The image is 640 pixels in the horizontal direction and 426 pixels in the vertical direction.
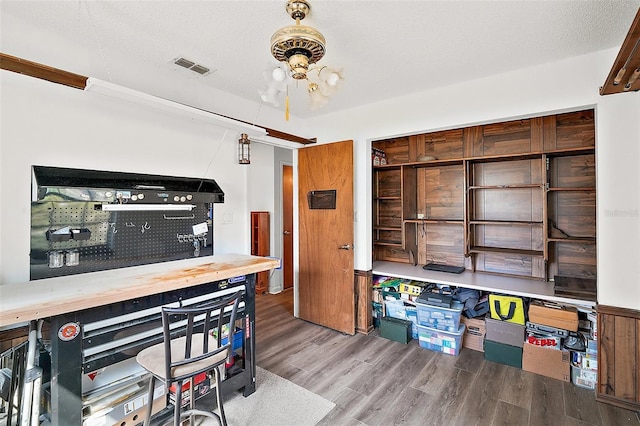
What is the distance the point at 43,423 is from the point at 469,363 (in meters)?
3.11

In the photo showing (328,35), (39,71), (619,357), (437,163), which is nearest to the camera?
(39,71)

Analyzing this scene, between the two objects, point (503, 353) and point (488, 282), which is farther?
point (488, 282)

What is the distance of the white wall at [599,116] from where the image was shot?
216cm

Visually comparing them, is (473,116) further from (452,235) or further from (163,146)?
(163,146)

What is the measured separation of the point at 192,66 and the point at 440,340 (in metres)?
3.38

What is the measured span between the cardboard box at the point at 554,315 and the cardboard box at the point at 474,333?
50 centimetres

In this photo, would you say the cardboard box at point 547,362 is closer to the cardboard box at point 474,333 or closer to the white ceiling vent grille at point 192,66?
the cardboard box at point 474,333

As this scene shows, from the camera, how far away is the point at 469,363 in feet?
9.28

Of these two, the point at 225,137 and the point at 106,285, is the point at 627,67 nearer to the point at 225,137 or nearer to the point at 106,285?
the point at 225,137

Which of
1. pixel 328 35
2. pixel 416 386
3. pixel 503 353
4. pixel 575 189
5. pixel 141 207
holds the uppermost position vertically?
pixel 328 35

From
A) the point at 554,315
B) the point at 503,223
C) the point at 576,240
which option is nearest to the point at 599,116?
the point at 576,240

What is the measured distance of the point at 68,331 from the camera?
1.50 metres

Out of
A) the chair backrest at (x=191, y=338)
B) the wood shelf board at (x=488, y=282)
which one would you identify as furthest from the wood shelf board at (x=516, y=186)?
the chair backrest at (x=191, y=338)

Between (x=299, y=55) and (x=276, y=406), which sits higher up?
(x=299, y=55)
